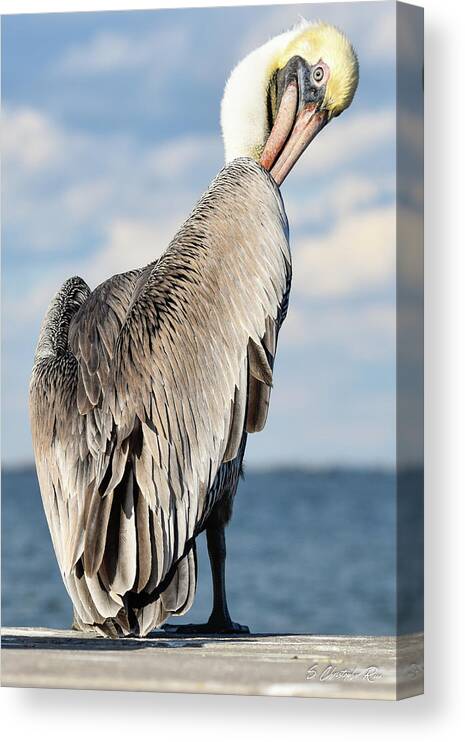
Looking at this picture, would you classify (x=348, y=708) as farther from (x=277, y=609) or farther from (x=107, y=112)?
(x=107, y=112)

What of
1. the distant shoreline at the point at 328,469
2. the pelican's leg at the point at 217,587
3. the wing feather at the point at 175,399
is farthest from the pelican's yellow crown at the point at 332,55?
the pelican's leg at the point at 217,587

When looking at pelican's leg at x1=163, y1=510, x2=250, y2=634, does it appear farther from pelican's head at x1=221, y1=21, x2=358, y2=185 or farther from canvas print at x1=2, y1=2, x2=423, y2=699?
pelican's head at x1=221, y1=21, x2=358, y2=185

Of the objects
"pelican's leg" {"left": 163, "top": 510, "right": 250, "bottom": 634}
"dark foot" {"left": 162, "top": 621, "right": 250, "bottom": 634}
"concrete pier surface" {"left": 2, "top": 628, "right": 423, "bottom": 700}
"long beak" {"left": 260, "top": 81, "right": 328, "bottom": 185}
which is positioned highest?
"long beak" {"left": 260, "top": 81, "right": 328, "bottom": 185}

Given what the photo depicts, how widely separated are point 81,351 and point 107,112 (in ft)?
2.75

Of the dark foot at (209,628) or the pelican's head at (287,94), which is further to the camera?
the dark foot at (209,628)

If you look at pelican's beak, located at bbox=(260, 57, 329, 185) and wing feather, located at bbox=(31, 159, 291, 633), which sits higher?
pelican's beak, located at bbox=(260, 57, 329, 185)

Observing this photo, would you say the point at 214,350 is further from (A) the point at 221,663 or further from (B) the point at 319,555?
(A) the point at 221,663

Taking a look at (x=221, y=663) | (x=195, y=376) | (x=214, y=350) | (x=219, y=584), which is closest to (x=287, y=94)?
(x=214, y=350)

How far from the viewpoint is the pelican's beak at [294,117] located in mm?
6465

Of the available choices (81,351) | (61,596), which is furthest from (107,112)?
Result: (61,596)

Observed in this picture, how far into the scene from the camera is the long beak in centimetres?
647

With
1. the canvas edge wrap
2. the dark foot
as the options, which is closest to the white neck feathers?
the canvas edge wrap

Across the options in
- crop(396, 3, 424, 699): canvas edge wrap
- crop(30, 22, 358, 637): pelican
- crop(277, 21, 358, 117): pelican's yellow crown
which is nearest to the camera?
crop(396, 3, 424, 699): canvas edge wrap

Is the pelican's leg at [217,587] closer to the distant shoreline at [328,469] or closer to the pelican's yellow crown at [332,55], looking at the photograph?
the distant shoreline at [328,469]
